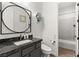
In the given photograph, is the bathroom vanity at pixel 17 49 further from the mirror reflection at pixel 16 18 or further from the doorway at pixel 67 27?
the doorway at pixel 67 27

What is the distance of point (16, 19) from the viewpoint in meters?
2.08

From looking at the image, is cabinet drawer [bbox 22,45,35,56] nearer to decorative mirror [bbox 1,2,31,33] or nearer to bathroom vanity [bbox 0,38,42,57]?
bathroom vanity [bbox 0,38,42,57]

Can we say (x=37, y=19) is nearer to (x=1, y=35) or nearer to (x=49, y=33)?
(x=49, y=33)

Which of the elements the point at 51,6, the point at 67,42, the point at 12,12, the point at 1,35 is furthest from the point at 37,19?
the point at 67,42

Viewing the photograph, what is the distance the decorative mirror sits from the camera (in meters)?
1.81

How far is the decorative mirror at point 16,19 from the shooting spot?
181 centimetres

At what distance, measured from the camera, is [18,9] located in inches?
84.2

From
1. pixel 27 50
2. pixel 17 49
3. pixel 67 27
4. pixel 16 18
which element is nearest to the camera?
pixel 17 49

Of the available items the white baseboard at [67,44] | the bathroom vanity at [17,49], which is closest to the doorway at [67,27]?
the white baseboard at [67,44]

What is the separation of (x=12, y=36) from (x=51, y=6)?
1.89 metres

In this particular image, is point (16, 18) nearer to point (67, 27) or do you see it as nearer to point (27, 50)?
point (27, 50)

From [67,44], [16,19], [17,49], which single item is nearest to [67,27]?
[67,44]

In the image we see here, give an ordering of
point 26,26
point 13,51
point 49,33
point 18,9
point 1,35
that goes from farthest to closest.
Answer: point 49,33
point 26,26
point 18,9
point 1,35
point 13,51

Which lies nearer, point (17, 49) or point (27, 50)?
point (17, 49)
